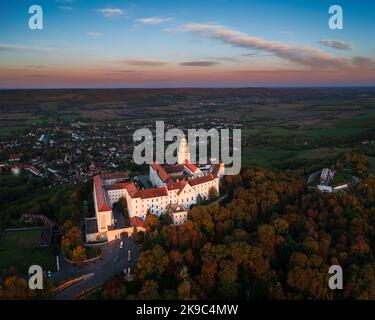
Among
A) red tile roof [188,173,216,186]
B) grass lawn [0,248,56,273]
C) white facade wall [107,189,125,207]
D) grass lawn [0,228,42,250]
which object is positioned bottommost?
grass lawn [0,248,56,273]

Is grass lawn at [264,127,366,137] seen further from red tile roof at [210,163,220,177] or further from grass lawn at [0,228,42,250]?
grass lawn at [0,228,42,250]

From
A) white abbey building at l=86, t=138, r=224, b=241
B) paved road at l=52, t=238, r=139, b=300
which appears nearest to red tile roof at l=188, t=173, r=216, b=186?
white abbey building at l=86, t=138, r=224, b=241

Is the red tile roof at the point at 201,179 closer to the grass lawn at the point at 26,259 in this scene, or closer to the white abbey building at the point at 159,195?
the white abbey building at the point at 159,195

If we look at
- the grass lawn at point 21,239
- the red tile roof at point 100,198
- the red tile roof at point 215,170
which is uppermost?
the red tile roof at point 215,170

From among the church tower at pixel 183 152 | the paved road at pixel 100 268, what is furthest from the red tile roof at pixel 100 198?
the church tower at pixel 183 152

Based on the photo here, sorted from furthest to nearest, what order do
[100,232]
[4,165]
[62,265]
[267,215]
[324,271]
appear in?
1. [4,165]
2. [267,215]
3. [100,232]
4. [62,265]
5. [324,271]

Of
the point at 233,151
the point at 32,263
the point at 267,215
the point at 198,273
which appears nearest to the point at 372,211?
Result: the point at 267,215
